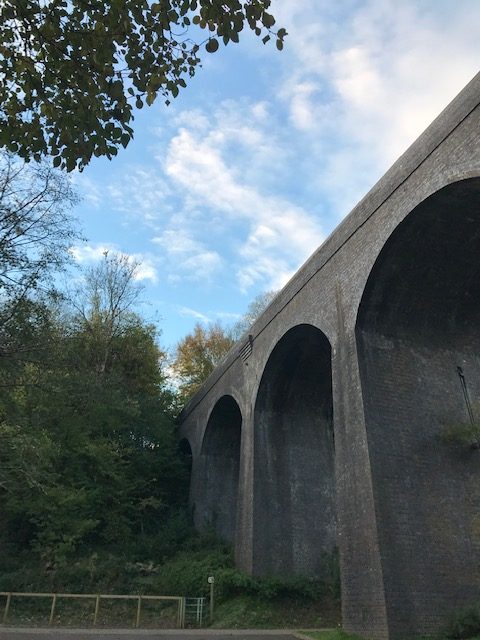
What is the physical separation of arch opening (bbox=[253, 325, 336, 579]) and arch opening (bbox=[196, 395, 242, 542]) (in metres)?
3.17

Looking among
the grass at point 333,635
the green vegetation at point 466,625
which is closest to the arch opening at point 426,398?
the green vegetation at point 466,625

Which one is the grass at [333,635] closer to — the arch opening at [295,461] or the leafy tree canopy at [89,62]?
the arch opening at [295,461]

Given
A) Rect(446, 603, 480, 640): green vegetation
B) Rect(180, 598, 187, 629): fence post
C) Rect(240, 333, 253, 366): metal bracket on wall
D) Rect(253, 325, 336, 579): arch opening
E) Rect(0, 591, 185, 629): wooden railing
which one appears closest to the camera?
Rect(446, 603, 480, 640): green vegetation

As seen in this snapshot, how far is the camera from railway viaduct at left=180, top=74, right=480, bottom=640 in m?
8.33

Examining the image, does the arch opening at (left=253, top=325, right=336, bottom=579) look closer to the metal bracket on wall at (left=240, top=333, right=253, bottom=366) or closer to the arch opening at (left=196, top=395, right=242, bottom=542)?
the metal bracket on wall at (left=240, top=333, right=253, bottom=366)

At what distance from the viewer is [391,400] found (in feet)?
32.0

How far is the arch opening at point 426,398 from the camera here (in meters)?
8.35

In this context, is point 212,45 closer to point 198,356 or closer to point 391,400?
point 391,400

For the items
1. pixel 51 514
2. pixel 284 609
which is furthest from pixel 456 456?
pixel 51 514

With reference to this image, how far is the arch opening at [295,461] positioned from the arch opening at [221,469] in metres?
3.17

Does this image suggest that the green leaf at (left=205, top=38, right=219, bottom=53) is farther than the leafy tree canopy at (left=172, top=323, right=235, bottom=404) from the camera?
No

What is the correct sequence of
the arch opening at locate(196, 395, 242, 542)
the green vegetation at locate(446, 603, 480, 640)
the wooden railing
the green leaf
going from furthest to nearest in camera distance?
the arch opening at locate(196, 395, 242, 542), the wooden railing, the green vegetation at locate(446, 603, 480, 640), the green leaf

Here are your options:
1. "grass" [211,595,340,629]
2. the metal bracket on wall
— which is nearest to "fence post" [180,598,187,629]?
"grass" [211,595,340,629]

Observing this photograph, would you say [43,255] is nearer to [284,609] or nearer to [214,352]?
[284,609]
